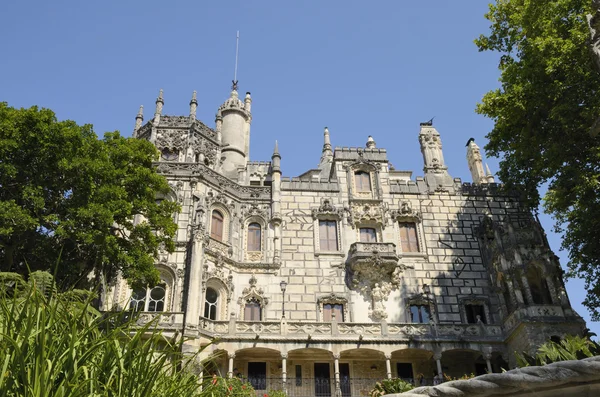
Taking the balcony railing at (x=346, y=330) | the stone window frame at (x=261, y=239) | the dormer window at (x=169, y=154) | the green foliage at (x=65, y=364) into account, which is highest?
the dormer window at (x=169, y=154)

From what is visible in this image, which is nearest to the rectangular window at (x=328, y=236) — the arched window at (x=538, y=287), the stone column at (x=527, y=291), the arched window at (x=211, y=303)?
the arched window at (x=211, y=303)

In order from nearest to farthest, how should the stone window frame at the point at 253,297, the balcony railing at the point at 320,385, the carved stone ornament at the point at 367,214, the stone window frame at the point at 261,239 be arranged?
the balcony railing at the point at 320,385
the stone window frame at the point at 253,297
the stone window frame at the point at 261,239
the carved stone ornament at the point at 367,214

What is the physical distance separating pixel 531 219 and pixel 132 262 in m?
20.9

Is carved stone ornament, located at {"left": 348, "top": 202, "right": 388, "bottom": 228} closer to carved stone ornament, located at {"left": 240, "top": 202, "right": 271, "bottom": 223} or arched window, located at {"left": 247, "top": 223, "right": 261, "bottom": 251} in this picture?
carved stone ornament, located at {"left": 240, "top": 202, "right": 271, "bottom": 223}

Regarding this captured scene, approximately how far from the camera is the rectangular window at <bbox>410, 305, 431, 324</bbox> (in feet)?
84.1

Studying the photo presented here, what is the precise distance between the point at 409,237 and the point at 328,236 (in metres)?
4.48

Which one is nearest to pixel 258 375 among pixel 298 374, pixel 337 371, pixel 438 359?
pixel 298 374

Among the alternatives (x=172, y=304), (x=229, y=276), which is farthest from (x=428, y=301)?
(x=172, y=304)

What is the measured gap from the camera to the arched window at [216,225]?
86.6 ft

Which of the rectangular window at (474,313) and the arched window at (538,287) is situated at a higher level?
the arched window at (538,287)

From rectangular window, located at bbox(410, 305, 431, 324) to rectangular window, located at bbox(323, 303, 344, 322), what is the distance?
11.5ft

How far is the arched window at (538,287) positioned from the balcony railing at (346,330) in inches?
95.1

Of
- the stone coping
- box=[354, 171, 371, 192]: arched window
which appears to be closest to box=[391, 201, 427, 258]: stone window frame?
box=[354, 171, 371, 192]: arched window

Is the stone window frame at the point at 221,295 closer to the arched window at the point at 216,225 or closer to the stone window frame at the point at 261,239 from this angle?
the stone window frame at the point at 261,239
